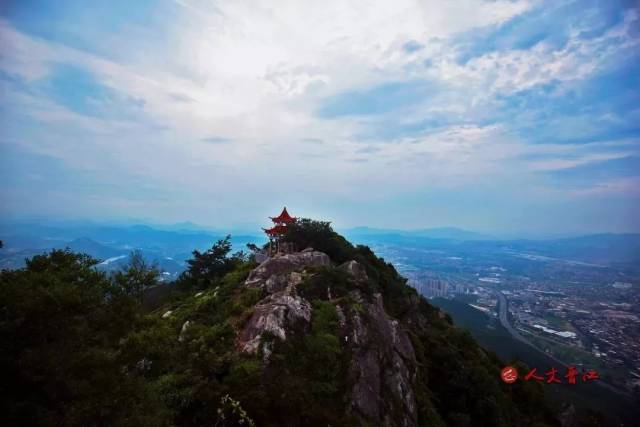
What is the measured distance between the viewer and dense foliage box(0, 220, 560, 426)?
25.5 ft

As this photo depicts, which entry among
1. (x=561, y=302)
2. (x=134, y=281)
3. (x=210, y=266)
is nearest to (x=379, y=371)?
(x=134, y=281)

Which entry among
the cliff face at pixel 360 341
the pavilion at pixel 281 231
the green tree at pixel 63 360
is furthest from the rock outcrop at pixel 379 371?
the pavilion at pixel 281 231

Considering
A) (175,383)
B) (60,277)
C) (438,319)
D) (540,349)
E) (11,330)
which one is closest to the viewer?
(11,330)

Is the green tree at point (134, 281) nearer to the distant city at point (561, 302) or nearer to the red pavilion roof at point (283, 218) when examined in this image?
the distant city at point (561, 302)

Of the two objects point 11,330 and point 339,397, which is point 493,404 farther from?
point 11,330

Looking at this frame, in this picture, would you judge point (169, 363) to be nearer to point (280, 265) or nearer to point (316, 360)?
point (316, 360)

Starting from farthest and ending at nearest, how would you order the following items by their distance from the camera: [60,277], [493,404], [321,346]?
[493,404] → [321,346] → [60,277]

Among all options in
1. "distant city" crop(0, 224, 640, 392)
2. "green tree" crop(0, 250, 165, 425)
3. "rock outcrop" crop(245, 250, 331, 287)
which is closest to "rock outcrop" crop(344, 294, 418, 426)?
"rock outcrop" crop(245, 250, 331, 287)

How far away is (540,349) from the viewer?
2172 inches

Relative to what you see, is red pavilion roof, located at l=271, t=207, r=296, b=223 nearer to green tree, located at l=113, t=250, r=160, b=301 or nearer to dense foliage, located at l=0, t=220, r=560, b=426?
dense foliage, located at l=0, t=220, r=560, b=426

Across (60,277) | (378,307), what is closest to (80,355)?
(60,277)

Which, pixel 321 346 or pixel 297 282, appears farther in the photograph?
pixel 297 282

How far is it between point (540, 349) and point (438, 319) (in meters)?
35.3

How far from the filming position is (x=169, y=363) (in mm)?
11023
